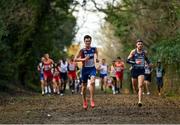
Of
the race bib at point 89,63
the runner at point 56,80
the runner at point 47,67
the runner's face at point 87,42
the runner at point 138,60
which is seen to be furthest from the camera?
the runner at point 56,80

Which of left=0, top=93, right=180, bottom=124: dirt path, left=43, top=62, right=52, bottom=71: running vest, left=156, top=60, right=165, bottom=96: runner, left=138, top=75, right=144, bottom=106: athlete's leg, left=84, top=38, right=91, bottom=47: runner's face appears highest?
left=84, top=38, right=91, bottom=47: runner's face

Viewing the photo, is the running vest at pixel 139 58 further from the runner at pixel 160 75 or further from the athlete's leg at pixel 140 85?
the runner at pixel 160 75

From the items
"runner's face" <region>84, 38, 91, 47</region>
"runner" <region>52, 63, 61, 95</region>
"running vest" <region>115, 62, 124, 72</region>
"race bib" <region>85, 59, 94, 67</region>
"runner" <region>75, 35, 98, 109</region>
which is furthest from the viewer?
"running vest" <region>115, 62, 124, 72</region>

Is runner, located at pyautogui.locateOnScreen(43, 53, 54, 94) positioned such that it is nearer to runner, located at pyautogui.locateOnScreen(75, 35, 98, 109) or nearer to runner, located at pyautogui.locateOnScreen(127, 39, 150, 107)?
runner, located at pyautogui.locateOnScreen(127, 39, 150, 107)

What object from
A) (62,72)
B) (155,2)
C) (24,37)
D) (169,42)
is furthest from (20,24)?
(169,42)

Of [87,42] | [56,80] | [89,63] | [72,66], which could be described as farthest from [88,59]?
[72,66]

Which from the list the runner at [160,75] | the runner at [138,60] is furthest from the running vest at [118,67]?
the runner at [138,60]

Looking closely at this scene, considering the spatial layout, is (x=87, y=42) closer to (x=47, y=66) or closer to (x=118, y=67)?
(x=47, y=66)

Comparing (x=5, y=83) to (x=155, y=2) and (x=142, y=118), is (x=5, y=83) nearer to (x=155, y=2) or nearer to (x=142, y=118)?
(x=155, y=2)

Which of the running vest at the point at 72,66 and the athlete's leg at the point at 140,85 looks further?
the running vest at the point at 72,66

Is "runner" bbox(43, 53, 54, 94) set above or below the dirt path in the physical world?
above

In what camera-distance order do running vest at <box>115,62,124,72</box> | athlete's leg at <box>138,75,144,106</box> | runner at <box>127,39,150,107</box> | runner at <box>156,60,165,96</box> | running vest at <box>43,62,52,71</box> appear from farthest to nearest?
running vest at <box>115,62,124,72</box>, runner at <box>156,60,165,96</box>, running vest at <box>43,62,52,71</box>, runner at <box>127,39,150,107</box>, athlete's leg at <box>138,75,144,106</box>

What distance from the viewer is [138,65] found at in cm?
1812

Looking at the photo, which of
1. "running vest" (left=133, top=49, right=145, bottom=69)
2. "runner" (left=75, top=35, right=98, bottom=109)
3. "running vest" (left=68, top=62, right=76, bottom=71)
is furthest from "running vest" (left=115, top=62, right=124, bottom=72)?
"runner" (left=75, top=35, right=98, bottom=109)
